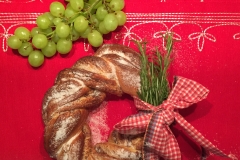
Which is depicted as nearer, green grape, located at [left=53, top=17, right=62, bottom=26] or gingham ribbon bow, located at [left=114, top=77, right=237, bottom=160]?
gingham ribbon bow, located at [left=114, top=77, right=237, bottom=160]

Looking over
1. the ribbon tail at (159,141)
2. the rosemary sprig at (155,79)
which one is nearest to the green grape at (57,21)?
the rosemary sprig at (155,79)

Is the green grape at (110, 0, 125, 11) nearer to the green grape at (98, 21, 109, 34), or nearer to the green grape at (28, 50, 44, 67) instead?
the green grape at (98, 21, 109, 34)

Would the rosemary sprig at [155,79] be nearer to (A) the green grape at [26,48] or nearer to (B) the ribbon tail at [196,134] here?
(B) the ribbon tail at [196,134]

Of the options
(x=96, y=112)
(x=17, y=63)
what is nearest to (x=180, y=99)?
(x=96, y=112)

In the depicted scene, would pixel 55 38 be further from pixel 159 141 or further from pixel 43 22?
pixel 159 141

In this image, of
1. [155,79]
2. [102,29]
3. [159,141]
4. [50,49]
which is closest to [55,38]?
[50,49]

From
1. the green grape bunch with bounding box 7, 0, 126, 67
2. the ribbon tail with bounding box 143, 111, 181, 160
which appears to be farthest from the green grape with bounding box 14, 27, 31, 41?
the ribbon tail with bounding box 143, 111, 181, 160
